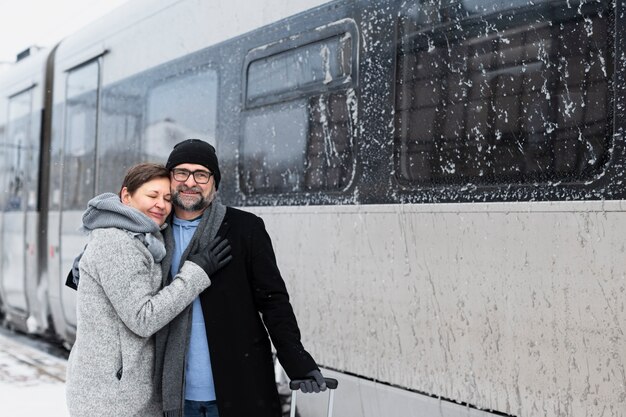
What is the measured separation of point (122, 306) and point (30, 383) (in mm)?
4134

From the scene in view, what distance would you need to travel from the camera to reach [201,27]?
5.02 meters

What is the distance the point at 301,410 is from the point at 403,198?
1502 millimetres

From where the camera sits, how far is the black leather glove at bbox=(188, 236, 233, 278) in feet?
8.18

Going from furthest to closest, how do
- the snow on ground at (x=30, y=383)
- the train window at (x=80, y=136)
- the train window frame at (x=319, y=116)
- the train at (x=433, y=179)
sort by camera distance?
the train window at (x=80, y=136), the snow on ground at (x=30, y=383), the train window frame at (x=319, y=116), the train at (x=433, y=179)

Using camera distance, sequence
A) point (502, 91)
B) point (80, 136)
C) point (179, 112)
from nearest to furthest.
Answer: point (502, 91) → point (179, 112) → point (80, 136)

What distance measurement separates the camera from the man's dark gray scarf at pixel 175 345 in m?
2.46

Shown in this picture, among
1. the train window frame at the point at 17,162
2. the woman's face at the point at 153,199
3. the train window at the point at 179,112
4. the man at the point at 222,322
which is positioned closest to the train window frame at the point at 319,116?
the train window at the point at 179,112

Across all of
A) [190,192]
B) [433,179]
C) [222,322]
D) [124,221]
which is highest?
[433,179]

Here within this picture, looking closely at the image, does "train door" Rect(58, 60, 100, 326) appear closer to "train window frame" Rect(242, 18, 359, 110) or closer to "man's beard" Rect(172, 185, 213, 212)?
"train window frame" Rect(242, 18, 359, 110)

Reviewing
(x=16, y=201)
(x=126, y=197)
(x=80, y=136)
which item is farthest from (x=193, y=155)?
(x=16, y=201)

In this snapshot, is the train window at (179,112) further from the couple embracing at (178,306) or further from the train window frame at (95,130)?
the couple embracing at (178,306)

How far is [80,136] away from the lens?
6984 mm

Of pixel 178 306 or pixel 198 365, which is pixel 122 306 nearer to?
pixel 178 306

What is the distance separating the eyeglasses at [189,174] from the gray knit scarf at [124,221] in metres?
0.19
